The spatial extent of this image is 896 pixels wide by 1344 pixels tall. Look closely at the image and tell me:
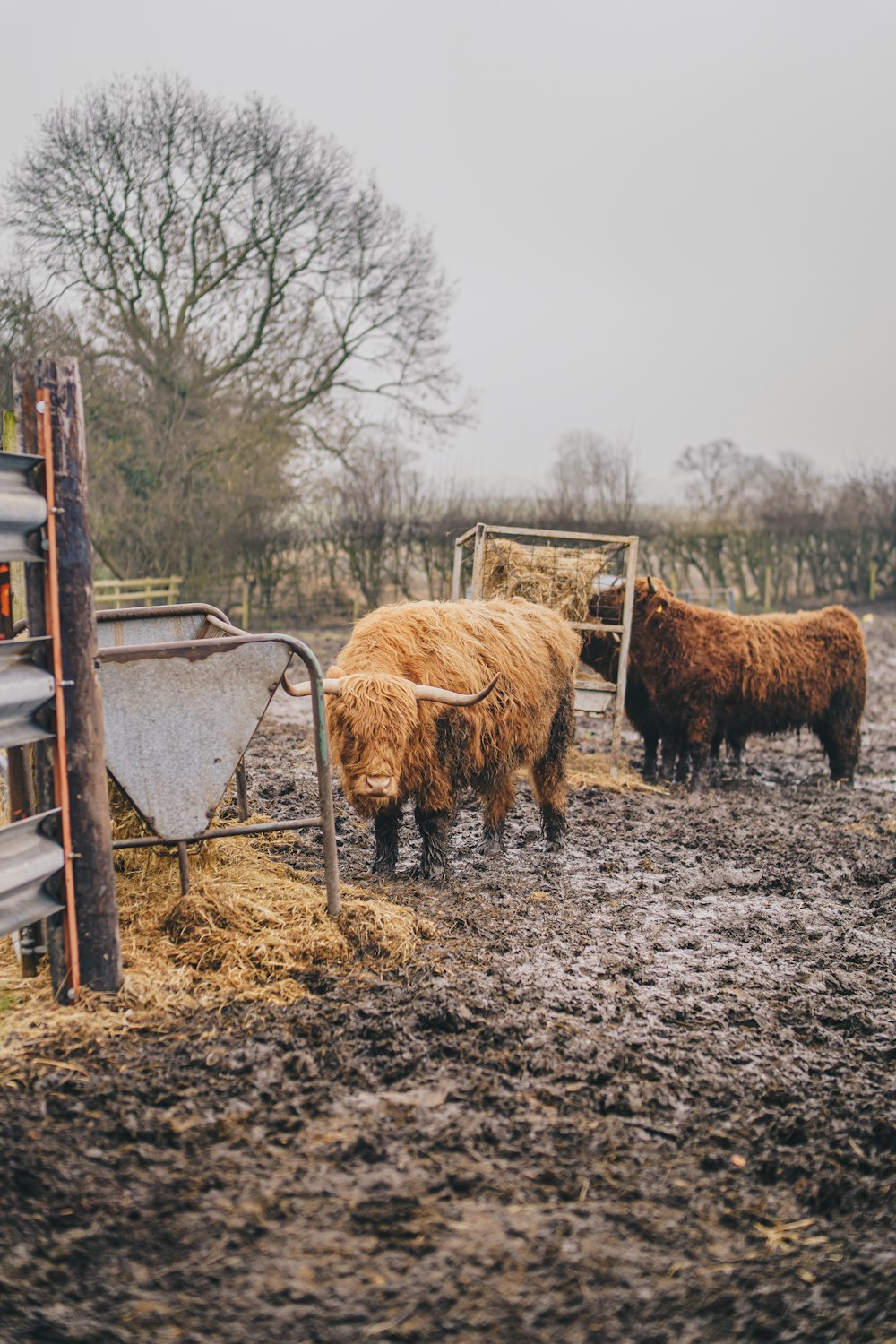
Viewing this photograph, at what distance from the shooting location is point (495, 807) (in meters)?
5.51

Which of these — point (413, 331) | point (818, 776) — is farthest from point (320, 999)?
point (413, 331)

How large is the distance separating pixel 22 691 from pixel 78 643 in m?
0.26

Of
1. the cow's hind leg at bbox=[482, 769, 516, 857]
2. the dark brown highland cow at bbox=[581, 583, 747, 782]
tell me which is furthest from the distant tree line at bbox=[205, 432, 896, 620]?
the cow's hind leg at bbox=[482, 769, 516, 857]

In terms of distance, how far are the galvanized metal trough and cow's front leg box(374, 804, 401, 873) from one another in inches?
47.5

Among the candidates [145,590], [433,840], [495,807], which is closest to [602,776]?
[495,807]

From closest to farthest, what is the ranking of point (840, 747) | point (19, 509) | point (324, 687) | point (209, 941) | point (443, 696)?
point (19, 509) → point (209, 941) → point (324, 687) → point (443, 696) → point (840, 747)

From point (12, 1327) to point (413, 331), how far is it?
74.7 feet

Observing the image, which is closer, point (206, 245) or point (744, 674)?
point (744, 674)

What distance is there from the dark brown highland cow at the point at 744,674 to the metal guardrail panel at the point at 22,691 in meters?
6.30

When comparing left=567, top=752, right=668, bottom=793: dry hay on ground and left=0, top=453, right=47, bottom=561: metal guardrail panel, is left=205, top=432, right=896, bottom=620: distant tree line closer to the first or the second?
left=567, top=752, right=668, bottom=793: dry hay on ground

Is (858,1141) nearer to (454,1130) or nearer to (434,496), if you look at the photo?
(454,1130)

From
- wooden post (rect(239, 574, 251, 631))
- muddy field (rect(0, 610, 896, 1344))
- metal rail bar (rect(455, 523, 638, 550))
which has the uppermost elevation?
metal rail bar (rect(455, 523, 638, 550))

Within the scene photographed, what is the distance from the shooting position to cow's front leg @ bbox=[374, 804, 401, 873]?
480 centimetres

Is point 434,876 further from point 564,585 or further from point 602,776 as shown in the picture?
point 564,585
